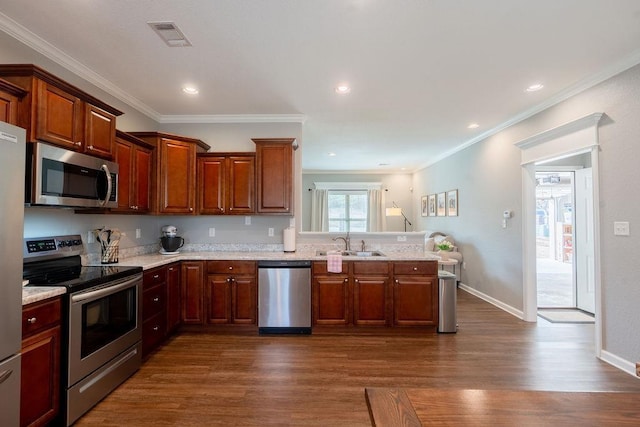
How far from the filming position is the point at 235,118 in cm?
419

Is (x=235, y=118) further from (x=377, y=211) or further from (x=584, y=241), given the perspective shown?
(x=377, y=211)

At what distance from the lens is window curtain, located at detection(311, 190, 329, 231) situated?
9.16m

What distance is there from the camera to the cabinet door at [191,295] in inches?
140

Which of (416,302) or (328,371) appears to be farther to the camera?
(416,302)

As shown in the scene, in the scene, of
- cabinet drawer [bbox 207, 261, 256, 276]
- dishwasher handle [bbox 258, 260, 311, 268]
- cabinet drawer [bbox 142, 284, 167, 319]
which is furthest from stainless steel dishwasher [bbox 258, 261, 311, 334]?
cabinet drawer [bbox 142, 284, 167, 319]

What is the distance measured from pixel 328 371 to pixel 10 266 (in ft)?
7.42

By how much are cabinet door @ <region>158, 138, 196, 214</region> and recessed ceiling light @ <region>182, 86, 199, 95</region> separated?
60 cm

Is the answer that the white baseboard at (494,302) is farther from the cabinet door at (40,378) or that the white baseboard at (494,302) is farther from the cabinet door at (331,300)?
the cabinet door at (40,378)

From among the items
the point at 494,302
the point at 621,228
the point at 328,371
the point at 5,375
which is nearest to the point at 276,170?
the point at 328,371

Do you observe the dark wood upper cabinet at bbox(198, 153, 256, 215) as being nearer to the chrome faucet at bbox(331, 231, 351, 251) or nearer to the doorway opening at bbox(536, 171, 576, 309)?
the chrome faucet at bbox(331, 231, 351, 251)

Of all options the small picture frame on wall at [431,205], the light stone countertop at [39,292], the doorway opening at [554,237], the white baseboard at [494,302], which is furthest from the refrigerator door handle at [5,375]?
the small picture frame on wall at [431,205]

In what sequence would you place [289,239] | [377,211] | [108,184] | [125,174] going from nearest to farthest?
1. [108,184]
2. [125,174]
3. [289,239]
4. [377,211]

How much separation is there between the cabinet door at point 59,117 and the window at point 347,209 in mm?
7194

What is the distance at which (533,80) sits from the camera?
3.09m
